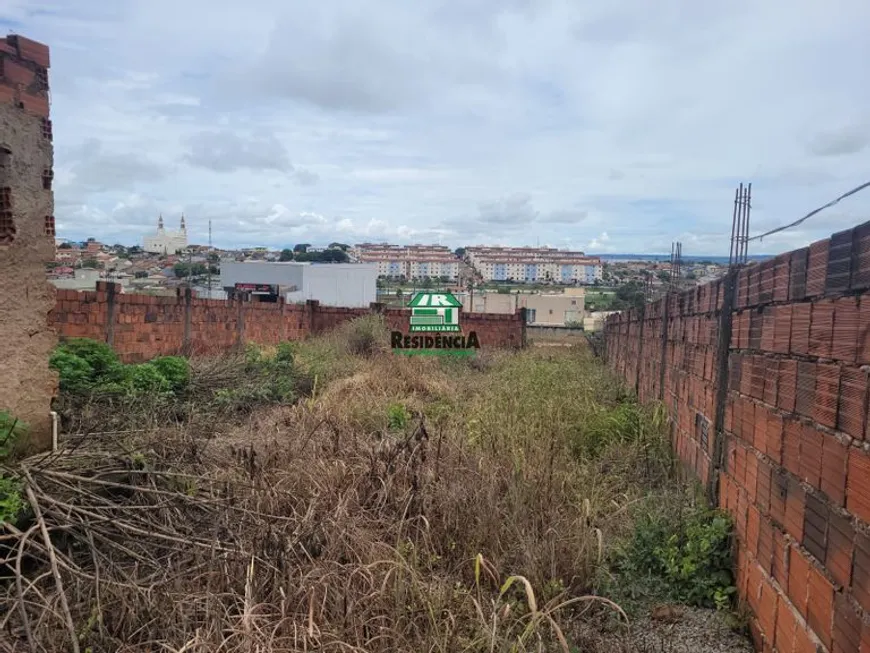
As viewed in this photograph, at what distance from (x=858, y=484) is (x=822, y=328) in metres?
0.55

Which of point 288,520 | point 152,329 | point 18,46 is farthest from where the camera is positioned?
point 152,329

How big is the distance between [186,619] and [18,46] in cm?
488

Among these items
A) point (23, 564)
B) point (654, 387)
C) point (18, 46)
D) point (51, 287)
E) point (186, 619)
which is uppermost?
point (18, 46)

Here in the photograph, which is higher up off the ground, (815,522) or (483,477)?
(815,522)

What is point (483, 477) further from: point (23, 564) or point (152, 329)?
point (152, 329)

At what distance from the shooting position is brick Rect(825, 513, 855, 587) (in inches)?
71.3

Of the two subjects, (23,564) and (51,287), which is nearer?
(23,564)

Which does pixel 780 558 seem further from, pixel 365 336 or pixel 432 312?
pixel 432 312

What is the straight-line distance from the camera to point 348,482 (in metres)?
4.05

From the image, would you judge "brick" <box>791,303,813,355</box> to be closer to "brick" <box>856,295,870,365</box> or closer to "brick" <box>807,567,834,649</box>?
"brick" <box>856,295,870,365</box>

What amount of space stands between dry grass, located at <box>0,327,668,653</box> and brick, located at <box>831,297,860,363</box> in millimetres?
1285

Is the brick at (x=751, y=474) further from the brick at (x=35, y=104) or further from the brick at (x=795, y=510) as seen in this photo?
the brick at (x=35, y=104)

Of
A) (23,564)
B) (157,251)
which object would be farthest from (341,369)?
(157,251)

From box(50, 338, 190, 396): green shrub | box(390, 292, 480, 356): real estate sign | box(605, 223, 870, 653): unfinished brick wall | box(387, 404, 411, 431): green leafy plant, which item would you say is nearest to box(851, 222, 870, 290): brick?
box(605, 223, 870, 653): unfinished brick wall
